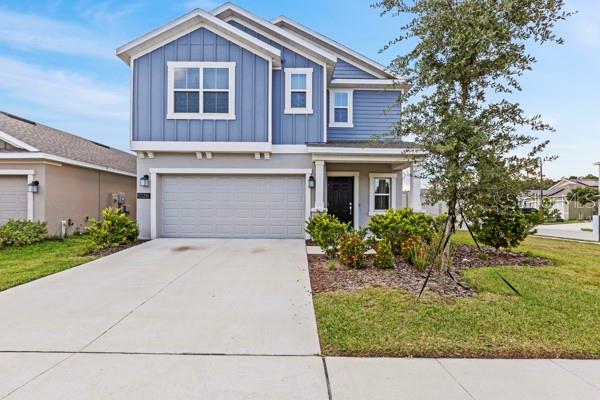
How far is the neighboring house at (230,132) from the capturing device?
10984 mm

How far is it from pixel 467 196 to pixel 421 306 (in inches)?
83.3

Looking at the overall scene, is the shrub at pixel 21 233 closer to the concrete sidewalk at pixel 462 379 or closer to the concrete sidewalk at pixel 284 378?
the concrete sidewalk at pixel 284 378

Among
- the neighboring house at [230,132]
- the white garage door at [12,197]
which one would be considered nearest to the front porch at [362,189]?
the neighboring house at [230,132]

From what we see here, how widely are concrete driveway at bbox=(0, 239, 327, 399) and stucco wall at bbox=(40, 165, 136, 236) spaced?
22.1 ft

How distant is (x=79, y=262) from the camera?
7.96 m

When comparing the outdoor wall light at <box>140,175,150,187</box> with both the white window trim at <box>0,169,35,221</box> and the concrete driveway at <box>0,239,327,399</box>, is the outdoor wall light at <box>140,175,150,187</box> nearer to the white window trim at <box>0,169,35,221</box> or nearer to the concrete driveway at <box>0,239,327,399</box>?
the white window trim at <box>0,169,35,221</box>

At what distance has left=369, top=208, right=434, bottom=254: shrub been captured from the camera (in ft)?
27.2

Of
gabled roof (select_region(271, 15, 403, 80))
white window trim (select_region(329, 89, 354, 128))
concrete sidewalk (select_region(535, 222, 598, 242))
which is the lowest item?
concrete sidewalk (select_region(535, 222, 598, 242))

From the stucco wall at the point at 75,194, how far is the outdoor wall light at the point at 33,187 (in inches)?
5.5

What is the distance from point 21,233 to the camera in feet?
35.3

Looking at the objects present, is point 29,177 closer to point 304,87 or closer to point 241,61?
point 241,61

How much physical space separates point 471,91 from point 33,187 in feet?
43.6

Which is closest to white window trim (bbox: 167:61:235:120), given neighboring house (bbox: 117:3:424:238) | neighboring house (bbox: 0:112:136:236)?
neighboring house (bbox: 117:3:424:238)

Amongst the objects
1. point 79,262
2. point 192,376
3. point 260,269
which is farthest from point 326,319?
point 79,262
